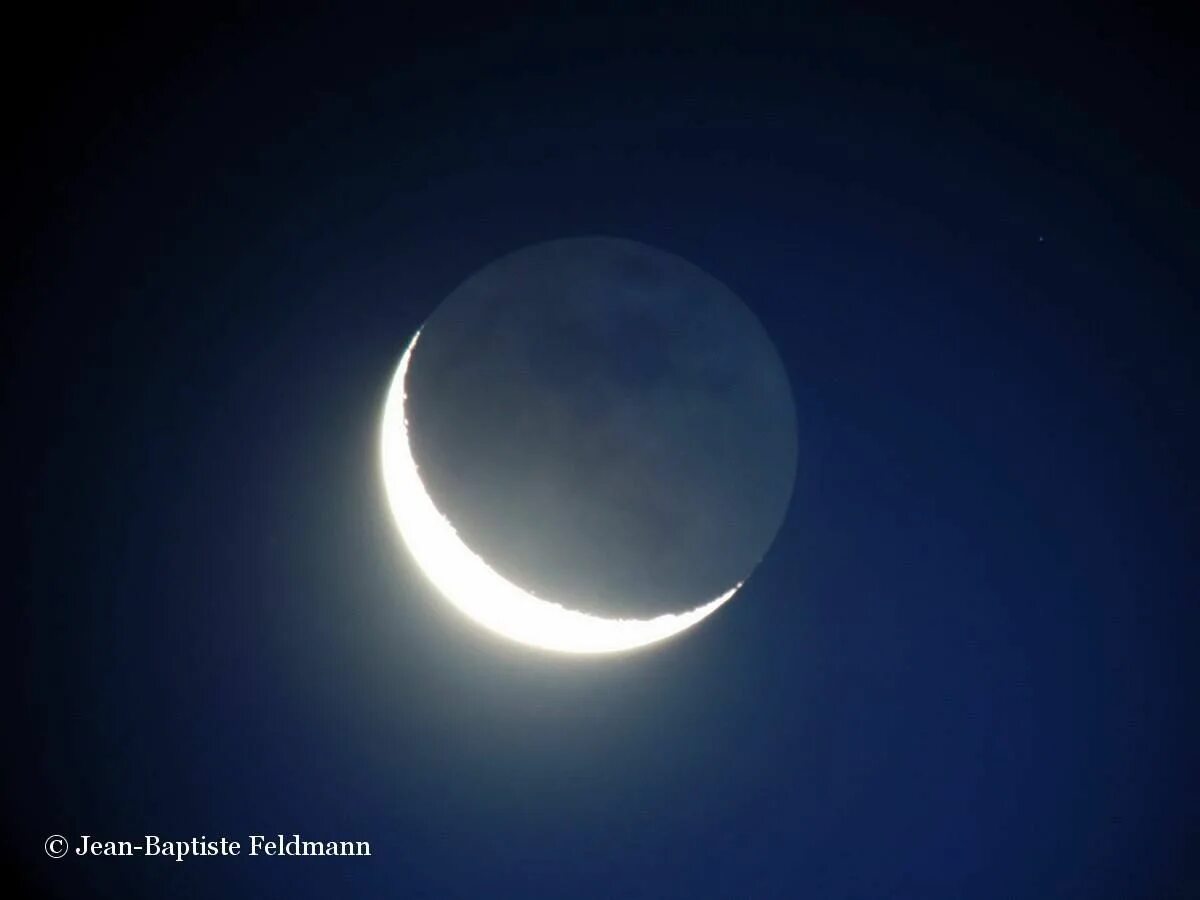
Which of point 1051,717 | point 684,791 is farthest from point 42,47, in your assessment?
point 1051,717

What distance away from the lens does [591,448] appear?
4.24 metres

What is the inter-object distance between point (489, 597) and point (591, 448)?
0.83 meters

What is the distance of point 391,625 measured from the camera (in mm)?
4270

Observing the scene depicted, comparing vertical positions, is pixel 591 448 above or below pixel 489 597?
above

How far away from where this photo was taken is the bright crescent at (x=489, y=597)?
4.16m

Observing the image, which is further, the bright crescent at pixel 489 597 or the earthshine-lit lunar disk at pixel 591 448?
the bright crescent at pixel 489 597

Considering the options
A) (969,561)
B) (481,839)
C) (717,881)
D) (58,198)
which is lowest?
(717,881)

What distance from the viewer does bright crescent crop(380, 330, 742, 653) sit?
4.16m

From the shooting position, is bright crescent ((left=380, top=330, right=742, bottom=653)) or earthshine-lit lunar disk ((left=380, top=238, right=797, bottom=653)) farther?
bright crescent ((left=380, top=330, right=742, bottom=653))

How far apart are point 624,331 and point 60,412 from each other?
235 cm

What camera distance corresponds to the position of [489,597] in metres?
4.31

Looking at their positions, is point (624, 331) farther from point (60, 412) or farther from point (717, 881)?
point (717, 881)

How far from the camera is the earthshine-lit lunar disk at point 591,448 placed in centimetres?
397

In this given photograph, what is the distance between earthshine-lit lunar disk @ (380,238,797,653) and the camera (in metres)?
3.97
